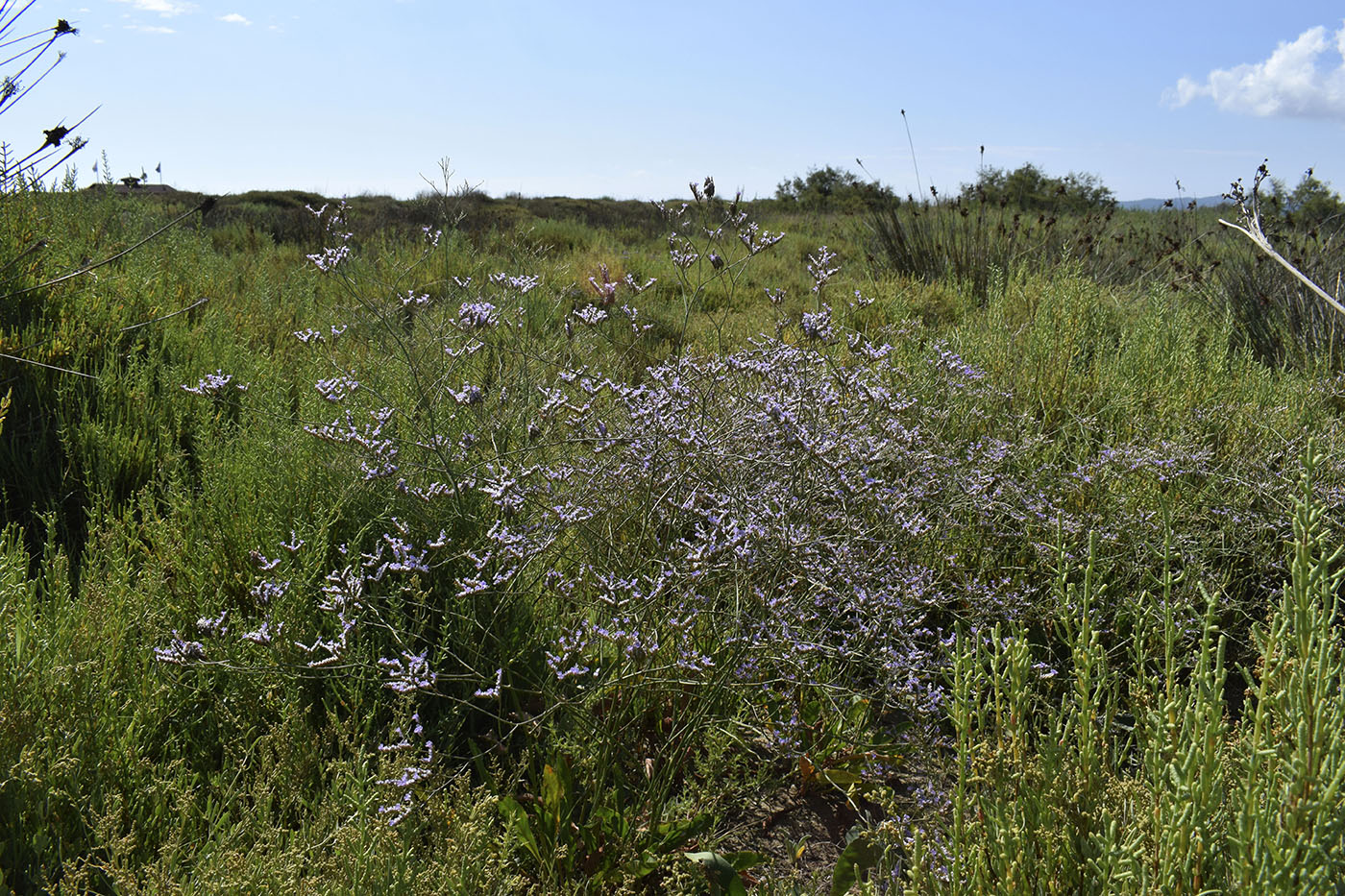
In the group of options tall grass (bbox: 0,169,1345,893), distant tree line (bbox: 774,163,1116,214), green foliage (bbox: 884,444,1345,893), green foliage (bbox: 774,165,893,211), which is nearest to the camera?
green foliage (bbox: 884,444,1345,893)

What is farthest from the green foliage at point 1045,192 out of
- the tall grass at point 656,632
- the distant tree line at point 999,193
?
the tall grass at point 656,632

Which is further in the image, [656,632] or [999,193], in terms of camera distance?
[999,193]

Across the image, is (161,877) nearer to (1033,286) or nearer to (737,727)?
(737,727)

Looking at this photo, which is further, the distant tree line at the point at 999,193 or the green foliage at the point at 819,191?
the green foliage at the point at 819,191

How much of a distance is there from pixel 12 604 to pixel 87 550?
1.81 feet

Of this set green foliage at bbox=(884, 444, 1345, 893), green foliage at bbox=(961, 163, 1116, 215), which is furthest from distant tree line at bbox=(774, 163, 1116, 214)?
green foliage at bbox=(884, 444, 1345, 893)

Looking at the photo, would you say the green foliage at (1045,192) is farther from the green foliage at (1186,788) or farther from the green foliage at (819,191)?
the green foliage at (1186,788)

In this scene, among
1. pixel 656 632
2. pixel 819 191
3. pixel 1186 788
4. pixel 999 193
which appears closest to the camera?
pixel 1186 788

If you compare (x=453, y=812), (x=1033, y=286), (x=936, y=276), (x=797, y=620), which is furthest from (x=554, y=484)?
(x=936, y=276)

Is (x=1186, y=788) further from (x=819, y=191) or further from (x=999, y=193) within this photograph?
(x=819, y=191)

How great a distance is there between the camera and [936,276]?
8531mm

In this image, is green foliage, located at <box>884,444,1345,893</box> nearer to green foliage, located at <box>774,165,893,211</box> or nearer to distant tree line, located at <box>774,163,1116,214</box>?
distant tree line, located at <box>774,163,1116,214</box>

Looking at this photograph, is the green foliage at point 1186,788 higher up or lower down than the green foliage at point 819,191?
lower down

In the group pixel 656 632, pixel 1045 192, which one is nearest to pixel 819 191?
pixel 1045 192
